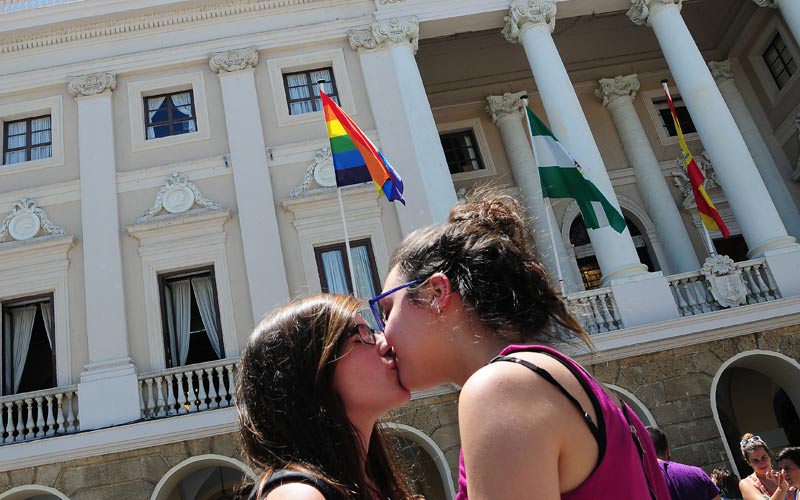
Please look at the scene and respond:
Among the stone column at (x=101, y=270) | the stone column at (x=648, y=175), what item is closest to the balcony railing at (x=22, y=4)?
the stone column at (x=101, y=270)

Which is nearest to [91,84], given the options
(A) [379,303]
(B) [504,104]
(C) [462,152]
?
(C) [462,152]

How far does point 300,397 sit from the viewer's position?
1925mm

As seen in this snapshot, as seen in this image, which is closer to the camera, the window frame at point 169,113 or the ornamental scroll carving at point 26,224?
the ornamental scroll carving at point 26,224

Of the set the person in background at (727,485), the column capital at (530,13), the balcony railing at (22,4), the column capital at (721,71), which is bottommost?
the person in background at (727,485)

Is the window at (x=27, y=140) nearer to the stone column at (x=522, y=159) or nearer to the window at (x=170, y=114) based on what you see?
the window at (x=170, y=114)

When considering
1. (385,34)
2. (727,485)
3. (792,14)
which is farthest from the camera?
(792,14)

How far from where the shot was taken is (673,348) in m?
12.6

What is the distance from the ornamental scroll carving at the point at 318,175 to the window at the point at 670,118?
32.5ft

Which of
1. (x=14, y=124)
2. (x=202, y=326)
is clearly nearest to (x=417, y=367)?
(x=202, y=326)

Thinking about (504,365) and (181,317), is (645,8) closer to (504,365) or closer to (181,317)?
(181,317)

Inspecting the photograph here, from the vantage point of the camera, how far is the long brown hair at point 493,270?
70.1 inches

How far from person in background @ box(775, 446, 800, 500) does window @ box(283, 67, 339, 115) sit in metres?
11.4

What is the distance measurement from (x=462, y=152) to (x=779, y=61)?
836cm

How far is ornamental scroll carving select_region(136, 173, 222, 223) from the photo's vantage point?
13.9m
